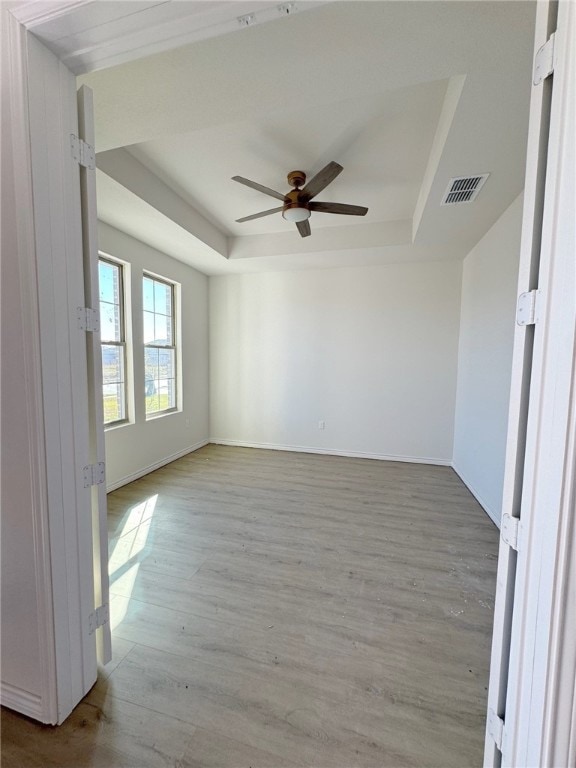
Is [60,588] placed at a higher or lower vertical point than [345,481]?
higher

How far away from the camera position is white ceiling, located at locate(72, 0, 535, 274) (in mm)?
1251

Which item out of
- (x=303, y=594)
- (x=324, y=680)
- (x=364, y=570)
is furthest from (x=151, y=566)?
(x=364, y=570)

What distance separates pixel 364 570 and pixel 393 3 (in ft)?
9.23

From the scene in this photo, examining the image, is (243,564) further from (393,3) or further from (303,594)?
(393,3)

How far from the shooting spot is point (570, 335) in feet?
2.05

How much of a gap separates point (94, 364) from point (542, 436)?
1.45 meters

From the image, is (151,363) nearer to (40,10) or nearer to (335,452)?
(335,452)

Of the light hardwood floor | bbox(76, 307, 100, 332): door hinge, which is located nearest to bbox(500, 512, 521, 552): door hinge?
Answer: the light hardwood floor

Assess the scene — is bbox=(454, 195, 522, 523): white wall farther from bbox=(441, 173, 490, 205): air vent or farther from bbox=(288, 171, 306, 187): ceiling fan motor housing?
bbox=(288, 171, 306, 187): ceiling fan motor housing

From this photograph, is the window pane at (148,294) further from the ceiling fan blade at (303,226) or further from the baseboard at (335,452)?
the baseboard at (335,452)

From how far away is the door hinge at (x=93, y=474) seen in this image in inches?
45.0

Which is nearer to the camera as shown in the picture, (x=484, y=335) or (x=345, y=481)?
(x=484, y=335)

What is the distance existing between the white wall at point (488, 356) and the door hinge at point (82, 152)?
2.77 meters

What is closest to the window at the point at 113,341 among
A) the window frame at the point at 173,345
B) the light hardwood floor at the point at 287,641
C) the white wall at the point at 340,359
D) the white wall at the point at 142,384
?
the white wall at the point at 142,384
